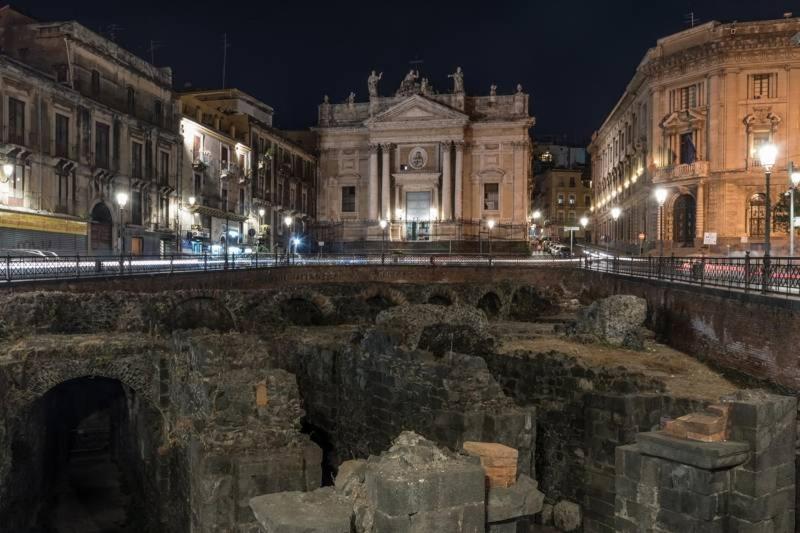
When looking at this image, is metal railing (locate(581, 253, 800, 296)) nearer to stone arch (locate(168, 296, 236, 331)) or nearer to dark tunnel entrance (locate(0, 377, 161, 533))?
dark tunnel entrance (locate(0, 377, 161, 533))

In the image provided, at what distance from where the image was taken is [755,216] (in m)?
45.8

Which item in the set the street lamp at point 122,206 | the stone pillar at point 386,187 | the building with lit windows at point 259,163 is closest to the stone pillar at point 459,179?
the stone pillar at point 386,187

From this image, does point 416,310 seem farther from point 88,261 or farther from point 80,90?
point 80,90

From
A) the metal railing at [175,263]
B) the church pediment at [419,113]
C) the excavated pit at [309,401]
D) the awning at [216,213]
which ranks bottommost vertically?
the excavated pit at [309,401]

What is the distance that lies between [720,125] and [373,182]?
31294mm

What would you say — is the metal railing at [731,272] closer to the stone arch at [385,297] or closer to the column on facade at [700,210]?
the stone arch at [385,297]

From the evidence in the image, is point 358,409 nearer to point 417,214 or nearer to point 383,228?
point 383,228

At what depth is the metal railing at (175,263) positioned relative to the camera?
63.1ft

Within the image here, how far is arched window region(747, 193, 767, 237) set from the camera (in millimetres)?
45406

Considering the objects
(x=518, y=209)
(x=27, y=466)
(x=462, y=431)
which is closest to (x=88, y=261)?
(x=27, y=466)

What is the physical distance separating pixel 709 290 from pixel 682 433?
933cm

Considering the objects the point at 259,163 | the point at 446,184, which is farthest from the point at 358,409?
the point at 446,184

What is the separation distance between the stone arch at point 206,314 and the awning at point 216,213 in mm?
26124

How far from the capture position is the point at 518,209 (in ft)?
206
